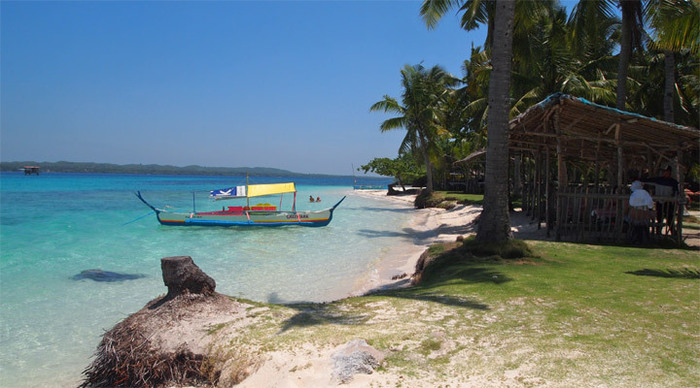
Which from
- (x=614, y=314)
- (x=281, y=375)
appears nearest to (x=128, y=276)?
(x=281, y=375)

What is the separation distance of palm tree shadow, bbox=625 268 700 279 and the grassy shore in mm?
13

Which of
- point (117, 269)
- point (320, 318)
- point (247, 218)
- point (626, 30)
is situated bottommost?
point (117, 269)

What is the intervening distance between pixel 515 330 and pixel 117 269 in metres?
12.0

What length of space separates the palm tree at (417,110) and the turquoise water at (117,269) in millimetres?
10577

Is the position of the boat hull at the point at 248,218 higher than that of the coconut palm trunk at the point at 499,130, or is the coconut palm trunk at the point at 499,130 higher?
the coconut palm trunk at the point at 499,130

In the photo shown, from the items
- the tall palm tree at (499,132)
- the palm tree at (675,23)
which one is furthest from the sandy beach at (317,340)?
the palm tree at (675,23)

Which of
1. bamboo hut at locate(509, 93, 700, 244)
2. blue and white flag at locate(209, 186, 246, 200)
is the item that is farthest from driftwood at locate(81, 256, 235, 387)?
blue and white flag at locate(209, 186, 246, 200)

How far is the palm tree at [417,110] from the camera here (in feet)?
106

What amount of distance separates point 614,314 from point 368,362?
113 inches

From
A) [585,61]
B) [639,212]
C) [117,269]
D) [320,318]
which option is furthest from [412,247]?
[585,61]

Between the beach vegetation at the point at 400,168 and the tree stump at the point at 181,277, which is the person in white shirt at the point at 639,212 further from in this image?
the beach vegetation at the point at 400,168

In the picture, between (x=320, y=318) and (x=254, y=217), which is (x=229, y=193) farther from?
(x=320, y=318)

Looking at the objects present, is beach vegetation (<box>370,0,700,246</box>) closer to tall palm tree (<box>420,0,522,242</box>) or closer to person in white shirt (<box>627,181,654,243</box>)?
tall palm tree (<box>420,0,522,242</box>)

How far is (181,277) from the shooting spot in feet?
17.2
